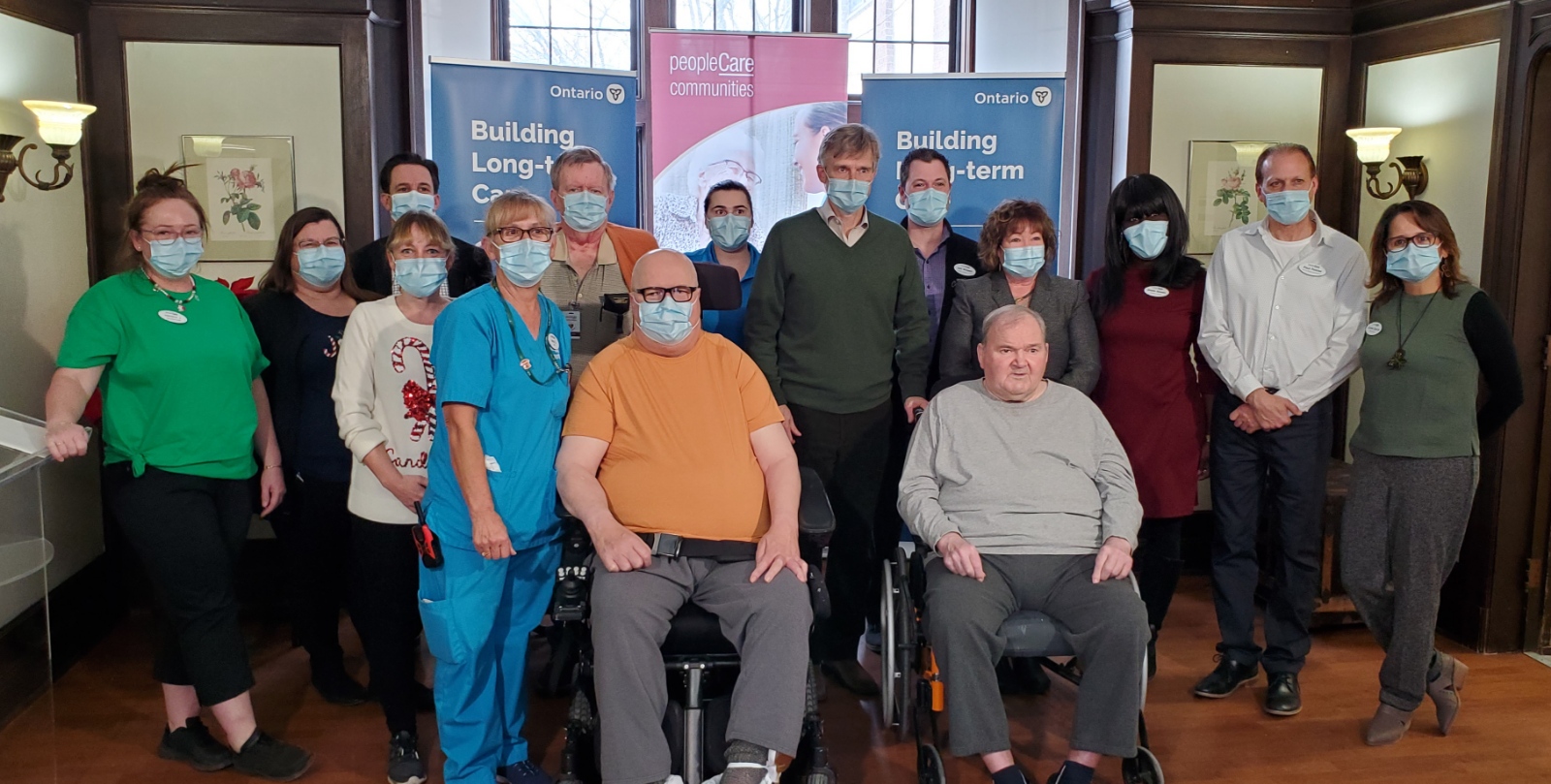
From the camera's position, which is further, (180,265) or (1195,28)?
(1195,28)

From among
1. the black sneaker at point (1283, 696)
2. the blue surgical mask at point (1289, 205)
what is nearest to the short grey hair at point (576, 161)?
the blue surgical mask at point (1289, 205)

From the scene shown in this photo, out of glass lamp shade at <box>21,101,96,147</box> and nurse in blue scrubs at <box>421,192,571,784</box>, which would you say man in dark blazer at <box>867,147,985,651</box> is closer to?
nurse in blue scrubs at <box>421,192,571,784</box>

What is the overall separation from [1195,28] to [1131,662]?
3021 mm

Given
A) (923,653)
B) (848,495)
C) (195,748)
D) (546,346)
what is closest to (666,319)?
(546,346)

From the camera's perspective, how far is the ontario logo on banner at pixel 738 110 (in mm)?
5051

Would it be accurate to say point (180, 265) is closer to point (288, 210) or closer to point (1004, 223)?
point (288, 210)

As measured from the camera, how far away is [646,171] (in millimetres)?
5676

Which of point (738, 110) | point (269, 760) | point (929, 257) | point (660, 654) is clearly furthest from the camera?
point (738, 110)

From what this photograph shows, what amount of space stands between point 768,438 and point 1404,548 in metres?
1.78

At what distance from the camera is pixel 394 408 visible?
2791 millimetres

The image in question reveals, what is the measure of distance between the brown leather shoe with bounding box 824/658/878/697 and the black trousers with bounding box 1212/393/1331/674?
1.09 m

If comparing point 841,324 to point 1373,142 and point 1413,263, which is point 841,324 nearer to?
point 1413,263

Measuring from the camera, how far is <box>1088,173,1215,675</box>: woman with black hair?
11.0 feet

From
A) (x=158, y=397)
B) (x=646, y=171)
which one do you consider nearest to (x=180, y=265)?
(x=158, y=397)
